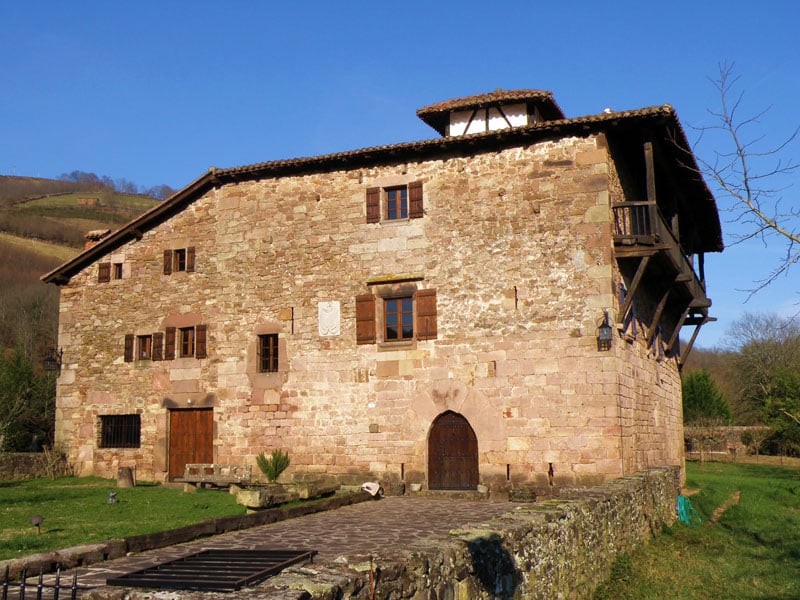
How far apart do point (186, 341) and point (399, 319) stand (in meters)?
5.90

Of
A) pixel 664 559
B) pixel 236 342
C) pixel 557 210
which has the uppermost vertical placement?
pixel 557 210

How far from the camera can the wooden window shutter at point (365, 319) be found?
17.3 m

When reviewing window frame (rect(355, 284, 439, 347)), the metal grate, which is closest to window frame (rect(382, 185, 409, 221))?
window frame (rect(355, 284, 439, 347))

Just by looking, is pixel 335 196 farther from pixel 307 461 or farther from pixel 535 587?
pixel 535 587

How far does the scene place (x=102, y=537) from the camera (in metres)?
10.2

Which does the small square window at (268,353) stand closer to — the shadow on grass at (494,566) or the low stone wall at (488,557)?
the low stone wall at (488,557)

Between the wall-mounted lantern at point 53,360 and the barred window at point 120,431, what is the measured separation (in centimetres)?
201

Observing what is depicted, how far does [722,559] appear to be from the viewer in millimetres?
12172

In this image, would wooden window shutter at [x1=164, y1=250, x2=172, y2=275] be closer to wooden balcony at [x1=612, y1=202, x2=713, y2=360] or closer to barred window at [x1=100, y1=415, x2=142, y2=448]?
barred window at [x1=100, y1=415, x2=142, y2=448]

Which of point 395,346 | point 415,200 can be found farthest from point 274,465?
point 415,200

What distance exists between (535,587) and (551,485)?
25.3ft

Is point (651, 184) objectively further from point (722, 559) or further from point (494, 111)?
point (722, 559)

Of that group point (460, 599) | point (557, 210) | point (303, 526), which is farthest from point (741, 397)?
point (460, 599)

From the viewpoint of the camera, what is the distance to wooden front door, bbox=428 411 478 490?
16.3m
